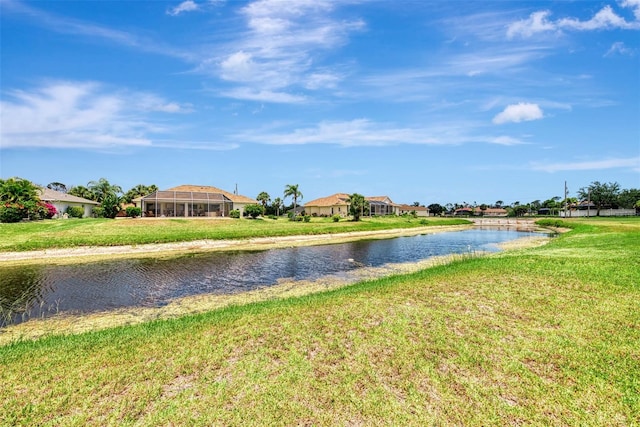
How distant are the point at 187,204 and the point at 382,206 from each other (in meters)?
51.0

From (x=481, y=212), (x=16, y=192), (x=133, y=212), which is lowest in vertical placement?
(x=481, y=212)

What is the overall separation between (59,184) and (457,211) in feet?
403

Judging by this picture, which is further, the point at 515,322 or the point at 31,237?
the point at 31,237

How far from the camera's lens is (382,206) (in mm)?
88938

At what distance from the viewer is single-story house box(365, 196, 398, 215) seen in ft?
281

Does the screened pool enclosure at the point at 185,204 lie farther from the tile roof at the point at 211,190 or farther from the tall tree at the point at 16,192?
the tall tree at the point at 16,192

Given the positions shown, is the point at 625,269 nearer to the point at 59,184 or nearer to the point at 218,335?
the point at 218,335

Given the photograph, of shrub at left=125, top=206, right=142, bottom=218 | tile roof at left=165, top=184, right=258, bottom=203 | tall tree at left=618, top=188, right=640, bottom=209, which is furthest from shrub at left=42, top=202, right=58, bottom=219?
tall tree at left=618, top=188, right=640, bottom=209

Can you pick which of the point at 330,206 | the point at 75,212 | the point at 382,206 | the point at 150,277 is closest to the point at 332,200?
the point at 330,206

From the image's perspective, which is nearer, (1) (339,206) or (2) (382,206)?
(1) (339,206)

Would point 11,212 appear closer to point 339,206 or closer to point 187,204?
point 187,204

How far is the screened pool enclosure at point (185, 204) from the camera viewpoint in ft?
172

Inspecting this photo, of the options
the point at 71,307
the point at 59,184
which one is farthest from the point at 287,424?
the point at 59,184

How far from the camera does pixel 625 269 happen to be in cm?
1178
